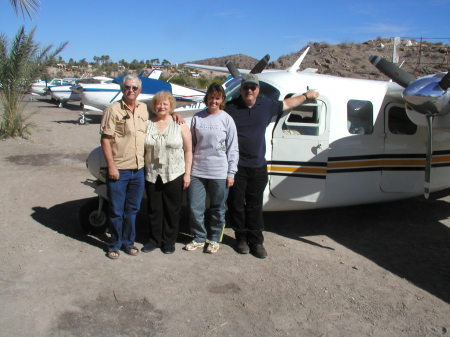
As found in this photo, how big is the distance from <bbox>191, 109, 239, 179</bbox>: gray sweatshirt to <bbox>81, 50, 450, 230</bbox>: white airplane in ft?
2.41

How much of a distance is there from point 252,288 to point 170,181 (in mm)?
1429

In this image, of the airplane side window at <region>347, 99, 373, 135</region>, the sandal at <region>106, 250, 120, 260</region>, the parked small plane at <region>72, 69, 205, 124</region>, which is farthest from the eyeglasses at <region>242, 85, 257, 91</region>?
the parked small plane at <region>72, 69, 205, 124</region>

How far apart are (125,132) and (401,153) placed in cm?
357

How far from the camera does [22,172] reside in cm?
897

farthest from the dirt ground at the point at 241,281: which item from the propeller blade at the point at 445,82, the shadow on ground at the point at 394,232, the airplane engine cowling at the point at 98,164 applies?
the propeller blade at the point at 445,82

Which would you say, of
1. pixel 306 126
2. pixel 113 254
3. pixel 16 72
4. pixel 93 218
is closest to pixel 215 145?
pixel 306 126

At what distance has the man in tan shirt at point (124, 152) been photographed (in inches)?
177

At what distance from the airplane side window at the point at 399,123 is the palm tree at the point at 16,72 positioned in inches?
421

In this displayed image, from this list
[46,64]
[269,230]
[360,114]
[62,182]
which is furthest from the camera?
[46,64]

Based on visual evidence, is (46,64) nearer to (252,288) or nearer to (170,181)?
(170,181)

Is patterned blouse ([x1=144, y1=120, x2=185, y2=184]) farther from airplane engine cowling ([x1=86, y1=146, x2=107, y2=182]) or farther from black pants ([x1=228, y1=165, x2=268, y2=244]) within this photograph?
airplane engine cowling ([x1=86, y1=146, x2=107, y2=182])

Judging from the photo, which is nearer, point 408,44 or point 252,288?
point 252,288

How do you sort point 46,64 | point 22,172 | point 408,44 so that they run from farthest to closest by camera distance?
point 408,44
point 46,64
point 22,172

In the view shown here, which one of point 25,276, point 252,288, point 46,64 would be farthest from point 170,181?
point 46,64
